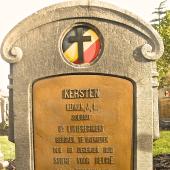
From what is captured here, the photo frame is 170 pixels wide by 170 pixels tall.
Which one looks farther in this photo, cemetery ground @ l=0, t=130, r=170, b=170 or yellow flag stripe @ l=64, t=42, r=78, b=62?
cemetery ground @ l=0, t=130, r=170, b=170

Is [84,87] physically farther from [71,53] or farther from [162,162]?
[162,162]

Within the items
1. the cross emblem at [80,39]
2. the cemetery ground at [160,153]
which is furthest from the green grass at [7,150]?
the cross emblem at [80,39]

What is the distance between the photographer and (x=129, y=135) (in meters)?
4.57

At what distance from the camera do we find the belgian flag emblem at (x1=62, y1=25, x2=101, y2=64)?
4594mm

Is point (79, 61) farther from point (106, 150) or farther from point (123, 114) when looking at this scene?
point (106, 150)

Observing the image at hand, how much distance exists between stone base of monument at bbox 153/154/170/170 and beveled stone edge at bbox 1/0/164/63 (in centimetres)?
384

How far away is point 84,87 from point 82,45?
50cm

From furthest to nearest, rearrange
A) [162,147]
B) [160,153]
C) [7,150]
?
1. [7,150]
2. [162,147]
3. [160,153]

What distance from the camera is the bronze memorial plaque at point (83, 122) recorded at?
4.57 metres

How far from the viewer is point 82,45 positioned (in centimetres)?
460

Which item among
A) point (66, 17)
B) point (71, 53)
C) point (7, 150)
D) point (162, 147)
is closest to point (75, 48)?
point (71, 53)

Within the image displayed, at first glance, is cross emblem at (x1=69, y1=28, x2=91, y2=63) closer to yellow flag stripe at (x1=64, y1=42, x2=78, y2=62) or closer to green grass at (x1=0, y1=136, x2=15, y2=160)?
yellow flag stripe at (x1=64, y1=42, x2=78, y2=62)

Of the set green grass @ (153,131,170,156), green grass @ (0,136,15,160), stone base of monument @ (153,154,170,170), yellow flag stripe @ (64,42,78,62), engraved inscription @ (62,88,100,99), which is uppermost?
yellow flag stripe @ (64,42,78,62)

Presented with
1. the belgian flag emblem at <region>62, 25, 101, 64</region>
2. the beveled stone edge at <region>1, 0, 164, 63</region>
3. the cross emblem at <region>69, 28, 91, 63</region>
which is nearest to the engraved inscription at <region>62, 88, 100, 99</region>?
the belgian flag emblem at <region>62, 25, 101, 64</region>
